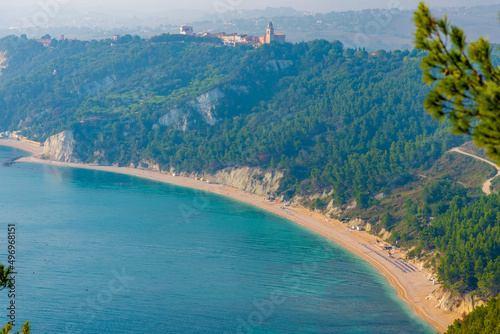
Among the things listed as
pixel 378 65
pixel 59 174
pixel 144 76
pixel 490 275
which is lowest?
pixel 59 174

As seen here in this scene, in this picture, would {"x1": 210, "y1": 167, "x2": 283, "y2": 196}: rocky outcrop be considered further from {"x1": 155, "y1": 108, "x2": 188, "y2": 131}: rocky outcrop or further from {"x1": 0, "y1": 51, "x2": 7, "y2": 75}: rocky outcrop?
{"x1": 0, "y1": 51, "x2": 7, "y2": 75}: rocky outcrop

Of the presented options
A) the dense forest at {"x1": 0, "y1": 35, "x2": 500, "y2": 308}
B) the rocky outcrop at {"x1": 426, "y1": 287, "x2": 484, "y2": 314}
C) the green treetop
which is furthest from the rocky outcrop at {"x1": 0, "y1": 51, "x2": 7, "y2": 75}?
the green treetop

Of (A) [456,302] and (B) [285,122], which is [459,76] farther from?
(B) [285,122]

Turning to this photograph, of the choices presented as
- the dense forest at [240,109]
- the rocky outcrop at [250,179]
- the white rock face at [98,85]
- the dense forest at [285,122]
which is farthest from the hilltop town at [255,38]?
the rocky outcrop at [250,179]

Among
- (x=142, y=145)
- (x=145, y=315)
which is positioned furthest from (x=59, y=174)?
(x=145, y=315)

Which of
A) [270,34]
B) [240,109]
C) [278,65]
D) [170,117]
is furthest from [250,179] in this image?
[270,34]

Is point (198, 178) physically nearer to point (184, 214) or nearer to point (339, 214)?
point (184, 214)
